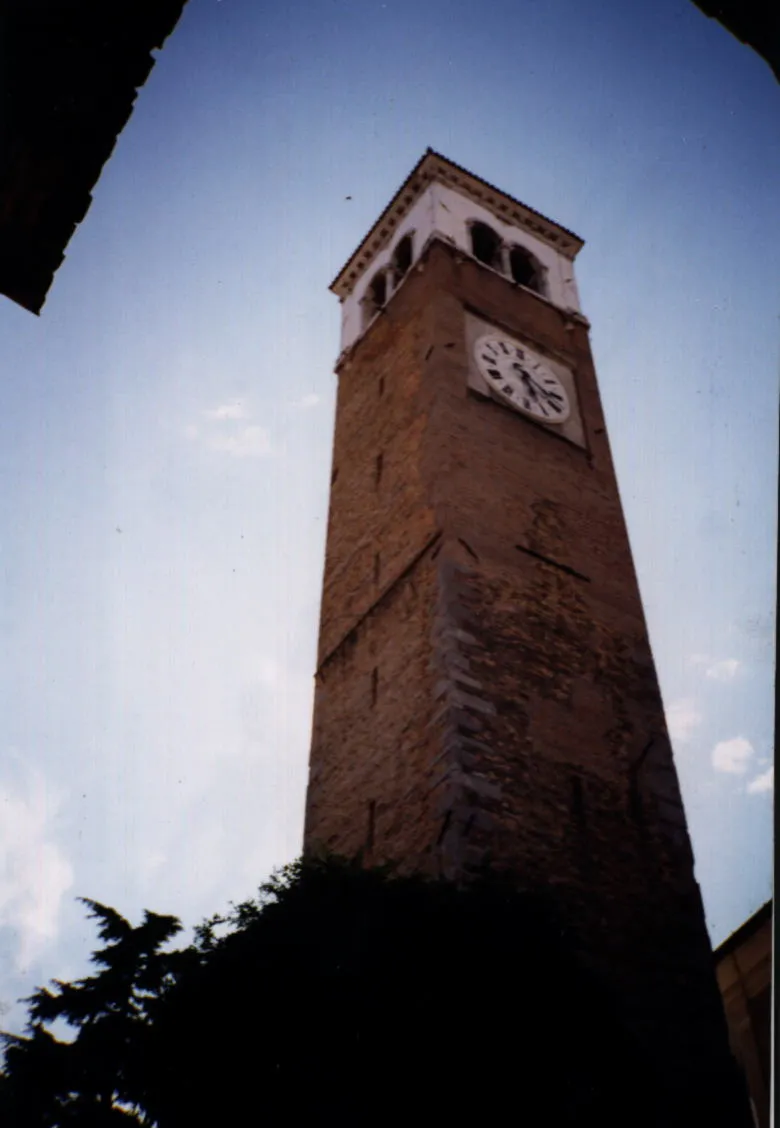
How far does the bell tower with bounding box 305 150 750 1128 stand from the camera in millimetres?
9234

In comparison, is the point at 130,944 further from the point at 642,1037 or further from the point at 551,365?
the point at 551,365

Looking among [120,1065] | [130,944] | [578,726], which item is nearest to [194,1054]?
[120,1065]

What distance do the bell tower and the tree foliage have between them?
5.49 ft

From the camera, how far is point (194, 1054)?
5.95m

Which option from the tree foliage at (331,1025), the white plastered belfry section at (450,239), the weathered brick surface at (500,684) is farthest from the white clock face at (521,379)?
the tree foliage at (331,1025)

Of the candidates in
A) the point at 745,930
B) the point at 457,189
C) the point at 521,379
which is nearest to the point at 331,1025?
the point at 745,930

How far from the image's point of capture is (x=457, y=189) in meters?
21.2

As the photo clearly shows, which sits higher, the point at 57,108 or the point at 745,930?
the point at 745,930

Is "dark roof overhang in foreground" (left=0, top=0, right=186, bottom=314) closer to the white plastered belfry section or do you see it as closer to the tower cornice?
the white plastered belfry section

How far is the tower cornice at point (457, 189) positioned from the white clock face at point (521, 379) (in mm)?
6036

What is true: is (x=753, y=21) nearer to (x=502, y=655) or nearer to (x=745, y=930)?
(x=502, y=655)

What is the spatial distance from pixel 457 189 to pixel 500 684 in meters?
13.9

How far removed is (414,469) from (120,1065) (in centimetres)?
912

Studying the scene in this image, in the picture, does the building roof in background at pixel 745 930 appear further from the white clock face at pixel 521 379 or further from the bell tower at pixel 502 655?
the white clock face at pixel 521 379
